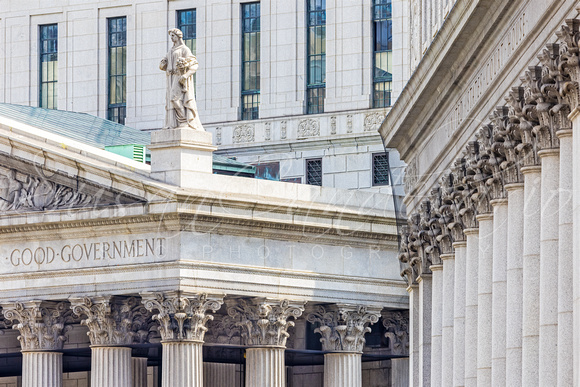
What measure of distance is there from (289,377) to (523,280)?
40.4 m

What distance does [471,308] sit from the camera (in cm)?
4044

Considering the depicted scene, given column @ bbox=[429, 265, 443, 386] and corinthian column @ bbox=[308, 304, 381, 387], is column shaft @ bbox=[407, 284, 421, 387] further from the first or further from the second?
corinthian column @ bbox=[308, 304, 381, 387]

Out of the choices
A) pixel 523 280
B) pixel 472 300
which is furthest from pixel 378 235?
pixel 523 280

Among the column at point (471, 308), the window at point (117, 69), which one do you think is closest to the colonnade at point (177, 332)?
the window at point (117, 69)

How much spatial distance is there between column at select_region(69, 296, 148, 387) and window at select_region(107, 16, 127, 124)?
2561 centimetres

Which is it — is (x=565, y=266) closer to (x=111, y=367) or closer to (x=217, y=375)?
(x=111, y=367)

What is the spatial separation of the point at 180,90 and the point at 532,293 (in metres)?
32.1

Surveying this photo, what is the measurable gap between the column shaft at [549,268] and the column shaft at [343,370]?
113 feet

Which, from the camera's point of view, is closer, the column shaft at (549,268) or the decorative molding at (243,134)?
the column shaft at (549,268)

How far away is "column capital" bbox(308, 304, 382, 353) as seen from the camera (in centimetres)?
6744

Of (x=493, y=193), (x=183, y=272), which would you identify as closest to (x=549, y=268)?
(x=493, y=193)

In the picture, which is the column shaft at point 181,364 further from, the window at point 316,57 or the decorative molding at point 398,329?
the window at point 316,57

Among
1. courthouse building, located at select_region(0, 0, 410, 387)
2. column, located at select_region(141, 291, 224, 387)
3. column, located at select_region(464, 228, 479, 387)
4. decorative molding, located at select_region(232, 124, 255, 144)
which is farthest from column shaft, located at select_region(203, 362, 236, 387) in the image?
column, located at select_region(464, 228, 479, 387)

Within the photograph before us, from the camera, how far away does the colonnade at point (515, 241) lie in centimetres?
3186
